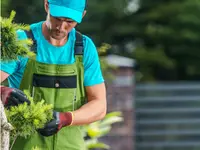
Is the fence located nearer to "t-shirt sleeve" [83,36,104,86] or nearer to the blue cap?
"t-shirt sleeve" [83,36,104,86]

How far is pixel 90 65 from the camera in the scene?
9.68 ft

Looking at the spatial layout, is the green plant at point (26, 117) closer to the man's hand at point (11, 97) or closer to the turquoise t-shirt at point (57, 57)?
the man's hand at point (11, 97)

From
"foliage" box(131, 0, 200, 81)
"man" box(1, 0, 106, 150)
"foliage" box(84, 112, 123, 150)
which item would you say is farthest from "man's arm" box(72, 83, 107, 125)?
"foliage" box(131, 0, 200, 81)

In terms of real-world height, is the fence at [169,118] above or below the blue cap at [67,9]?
below

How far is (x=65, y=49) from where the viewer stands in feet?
9.53

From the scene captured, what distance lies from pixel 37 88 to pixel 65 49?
0.18 m

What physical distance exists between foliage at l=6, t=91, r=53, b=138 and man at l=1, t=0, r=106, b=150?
0.86 ft

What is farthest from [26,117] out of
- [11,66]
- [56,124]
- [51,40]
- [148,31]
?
[148,31]

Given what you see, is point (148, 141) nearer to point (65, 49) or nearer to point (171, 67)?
point (65, 49)

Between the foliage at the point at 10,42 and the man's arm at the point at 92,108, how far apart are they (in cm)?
48

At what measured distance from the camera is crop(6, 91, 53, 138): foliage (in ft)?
8.27

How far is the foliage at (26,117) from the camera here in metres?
2.52

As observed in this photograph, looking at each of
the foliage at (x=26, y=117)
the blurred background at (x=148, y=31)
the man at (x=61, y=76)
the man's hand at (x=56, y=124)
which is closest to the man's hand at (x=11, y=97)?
the foliage at (x=26, y=117)

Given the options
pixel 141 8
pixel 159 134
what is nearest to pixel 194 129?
pixel 159 134
